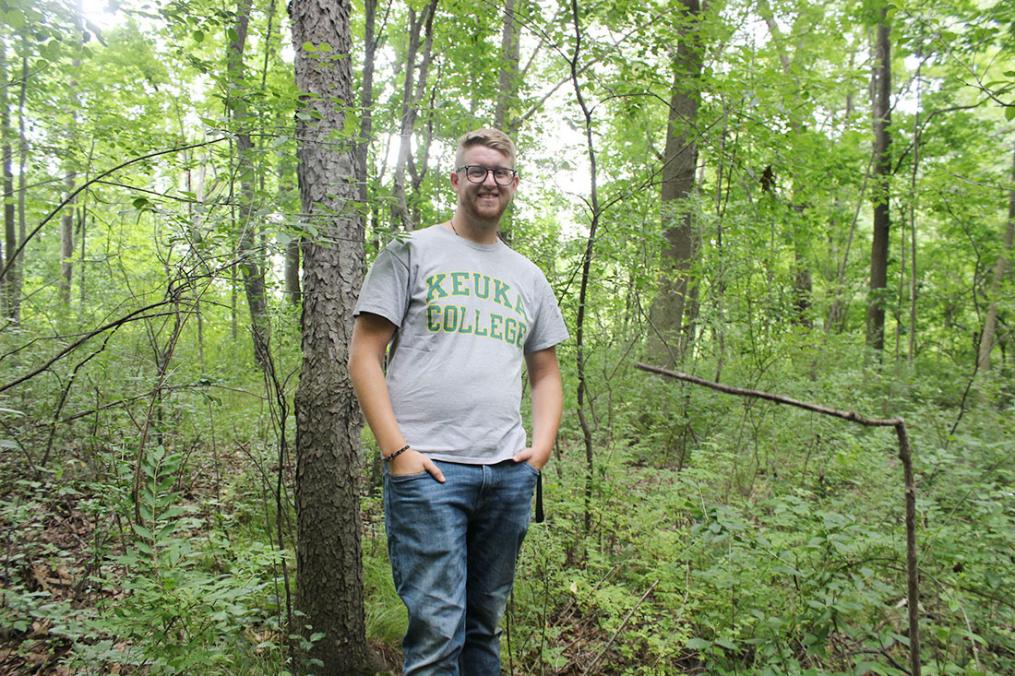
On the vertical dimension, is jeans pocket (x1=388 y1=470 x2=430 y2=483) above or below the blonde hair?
below

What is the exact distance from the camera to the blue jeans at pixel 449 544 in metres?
1.96

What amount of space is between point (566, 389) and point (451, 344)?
5114mm

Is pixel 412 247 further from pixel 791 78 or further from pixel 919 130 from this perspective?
pixel 919 130

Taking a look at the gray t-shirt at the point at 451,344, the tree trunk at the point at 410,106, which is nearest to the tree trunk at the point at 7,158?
the gray t-shirt at the point at 451,344

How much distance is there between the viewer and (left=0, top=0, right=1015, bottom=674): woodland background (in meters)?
2.60

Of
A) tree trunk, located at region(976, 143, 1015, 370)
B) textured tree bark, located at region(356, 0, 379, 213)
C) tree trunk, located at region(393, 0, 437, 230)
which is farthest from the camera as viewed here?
tree trunk, located at region(976, 143, 1015, 370)

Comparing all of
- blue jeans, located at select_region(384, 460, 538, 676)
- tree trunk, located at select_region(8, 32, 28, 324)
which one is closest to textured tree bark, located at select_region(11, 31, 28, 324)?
tree trunk, located at select_region(8, 32, 28, 324)

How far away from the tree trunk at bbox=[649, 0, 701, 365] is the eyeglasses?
10.1ft

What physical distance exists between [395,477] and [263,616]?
7.07 feet

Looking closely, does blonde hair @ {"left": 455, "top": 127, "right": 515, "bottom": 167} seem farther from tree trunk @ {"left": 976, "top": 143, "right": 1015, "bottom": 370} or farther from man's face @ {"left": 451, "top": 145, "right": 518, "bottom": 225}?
tree trunk @ {"left": 976, "top": 143, "right": 1015, "bottom": 370}

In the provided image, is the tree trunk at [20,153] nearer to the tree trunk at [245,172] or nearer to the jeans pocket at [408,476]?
the tree trunk at [245,172]

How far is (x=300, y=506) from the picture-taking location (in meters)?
3.01

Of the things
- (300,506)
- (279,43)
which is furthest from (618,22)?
(279,43)

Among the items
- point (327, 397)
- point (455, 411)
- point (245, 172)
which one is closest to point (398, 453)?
point (455, 411)
